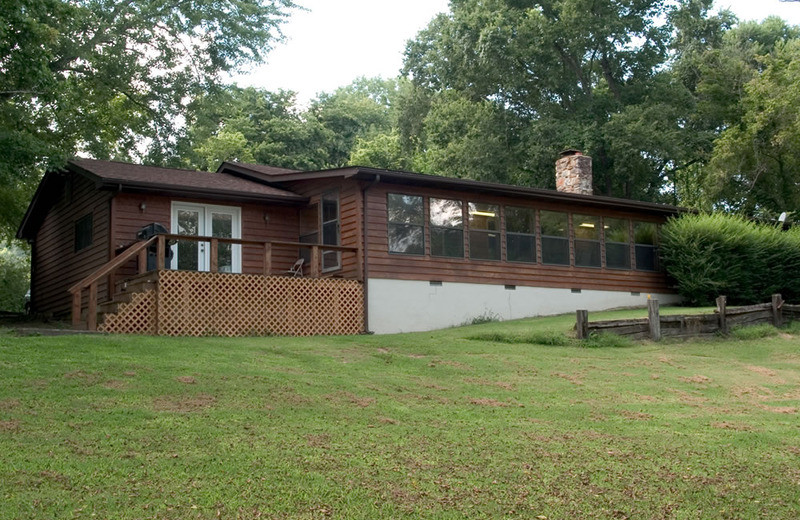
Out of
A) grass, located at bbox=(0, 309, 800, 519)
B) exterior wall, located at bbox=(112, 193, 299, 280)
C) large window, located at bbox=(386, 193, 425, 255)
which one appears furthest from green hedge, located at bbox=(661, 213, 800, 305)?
exterior wall, located at bbox=(112, 193, 299, 280)

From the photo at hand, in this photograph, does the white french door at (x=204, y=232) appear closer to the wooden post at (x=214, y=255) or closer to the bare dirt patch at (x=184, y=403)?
the wooden post at (x=214, y=255)

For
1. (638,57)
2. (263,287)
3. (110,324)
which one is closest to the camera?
(110,324)

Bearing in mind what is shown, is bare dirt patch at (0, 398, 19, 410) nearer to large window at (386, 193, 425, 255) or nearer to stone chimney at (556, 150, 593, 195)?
large window at (386, 193, 425, 255)

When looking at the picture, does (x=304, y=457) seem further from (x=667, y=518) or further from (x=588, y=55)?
(x=588, y=55)

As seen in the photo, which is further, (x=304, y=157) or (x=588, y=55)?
(x=304, y=157)

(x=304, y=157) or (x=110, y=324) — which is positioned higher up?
(x=304, y=157)

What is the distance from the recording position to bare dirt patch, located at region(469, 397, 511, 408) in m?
10.7

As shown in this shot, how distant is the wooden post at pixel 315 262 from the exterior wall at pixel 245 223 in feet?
6.12

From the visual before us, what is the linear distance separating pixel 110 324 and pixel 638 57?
2803 cm

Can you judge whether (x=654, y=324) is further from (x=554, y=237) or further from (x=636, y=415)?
(x=636, y=415)

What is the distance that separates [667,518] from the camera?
6.76 metres

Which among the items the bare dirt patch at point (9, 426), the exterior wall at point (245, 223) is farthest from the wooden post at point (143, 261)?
the bare dirt patch at point (9, 426)

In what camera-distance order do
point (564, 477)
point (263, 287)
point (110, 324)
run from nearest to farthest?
point (564, 477) < point (110, 324) < point (263, 287)

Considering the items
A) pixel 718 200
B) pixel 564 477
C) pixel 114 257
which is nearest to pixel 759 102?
pixel 718 200
